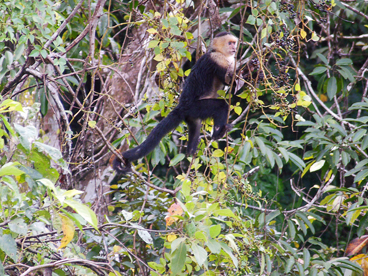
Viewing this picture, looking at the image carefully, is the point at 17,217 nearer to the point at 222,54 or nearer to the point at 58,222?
the point at 58,222

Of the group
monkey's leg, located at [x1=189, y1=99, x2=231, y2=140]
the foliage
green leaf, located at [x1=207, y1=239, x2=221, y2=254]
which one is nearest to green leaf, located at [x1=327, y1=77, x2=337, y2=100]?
the foliage

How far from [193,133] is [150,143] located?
56 centimetres

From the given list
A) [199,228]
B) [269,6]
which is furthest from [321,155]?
[199,228]

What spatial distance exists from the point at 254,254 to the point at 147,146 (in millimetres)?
1389

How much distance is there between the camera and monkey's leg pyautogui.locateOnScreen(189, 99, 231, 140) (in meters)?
3.30

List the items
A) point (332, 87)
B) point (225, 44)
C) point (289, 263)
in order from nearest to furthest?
point (289, 263) < point (225, 44) < point (332, 87)

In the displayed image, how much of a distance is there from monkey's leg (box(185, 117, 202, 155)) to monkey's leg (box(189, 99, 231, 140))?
0.22ft

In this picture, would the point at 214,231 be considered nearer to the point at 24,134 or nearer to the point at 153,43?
the point at 24,134

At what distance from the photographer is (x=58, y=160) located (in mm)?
2080

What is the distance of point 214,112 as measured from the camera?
11.0 ft

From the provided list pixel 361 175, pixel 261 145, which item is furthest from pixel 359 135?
pixel 261 145

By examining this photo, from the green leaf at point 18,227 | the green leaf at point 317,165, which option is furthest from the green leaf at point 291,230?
the green leaf at point 18,227

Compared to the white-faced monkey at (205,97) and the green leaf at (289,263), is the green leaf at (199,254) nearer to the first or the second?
the green leaf at (289,263)

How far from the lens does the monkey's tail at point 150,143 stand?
2.88 meters
